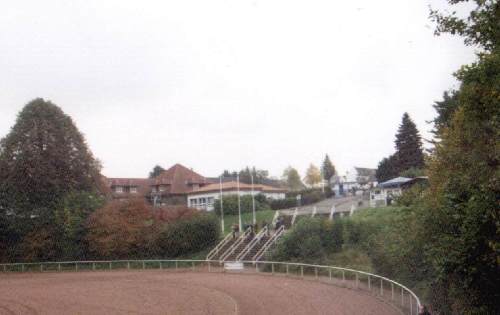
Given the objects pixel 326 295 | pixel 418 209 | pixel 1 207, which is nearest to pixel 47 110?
pixel 1 207

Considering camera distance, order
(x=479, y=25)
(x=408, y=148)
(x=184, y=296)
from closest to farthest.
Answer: (x=479, y=25), (x=184, y=296), (x=408, y=148)

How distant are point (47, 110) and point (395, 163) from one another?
35.2 metres

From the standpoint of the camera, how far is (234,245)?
37.8 meters

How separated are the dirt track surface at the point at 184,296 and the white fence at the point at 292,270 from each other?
67 centimetres

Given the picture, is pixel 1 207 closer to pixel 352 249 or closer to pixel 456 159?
pixel 352 249

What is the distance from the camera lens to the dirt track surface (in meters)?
19.1

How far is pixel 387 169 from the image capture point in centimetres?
5900

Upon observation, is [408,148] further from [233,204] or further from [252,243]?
[252,243]

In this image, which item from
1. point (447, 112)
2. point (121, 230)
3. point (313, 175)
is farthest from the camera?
point (313, 175)

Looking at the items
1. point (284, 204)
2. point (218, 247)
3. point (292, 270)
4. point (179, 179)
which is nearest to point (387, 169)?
point (284, 204)

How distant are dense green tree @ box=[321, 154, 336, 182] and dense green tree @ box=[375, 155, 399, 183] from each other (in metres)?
59.2

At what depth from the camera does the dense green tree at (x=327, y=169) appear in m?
120

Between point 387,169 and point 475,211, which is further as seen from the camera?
Answer: point 387,169

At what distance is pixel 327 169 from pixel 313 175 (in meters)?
17.3
